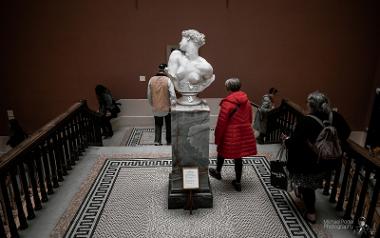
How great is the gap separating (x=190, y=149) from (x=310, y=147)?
49.8 inches

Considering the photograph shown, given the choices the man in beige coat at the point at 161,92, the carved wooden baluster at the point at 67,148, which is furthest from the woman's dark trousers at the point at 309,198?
the carved wooden baluster at the point at 67,148

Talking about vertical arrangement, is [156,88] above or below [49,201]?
above

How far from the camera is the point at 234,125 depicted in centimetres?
358

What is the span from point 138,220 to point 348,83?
259 inches

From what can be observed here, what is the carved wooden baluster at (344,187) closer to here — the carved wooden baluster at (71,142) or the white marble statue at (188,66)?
the white marble statue at (188,66)

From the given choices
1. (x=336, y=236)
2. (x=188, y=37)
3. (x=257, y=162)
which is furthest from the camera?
(x=257, y=162)

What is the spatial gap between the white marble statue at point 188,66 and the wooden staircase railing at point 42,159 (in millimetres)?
1780

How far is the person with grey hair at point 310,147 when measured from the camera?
115 inches

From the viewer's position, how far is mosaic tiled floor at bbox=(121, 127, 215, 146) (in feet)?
22.0

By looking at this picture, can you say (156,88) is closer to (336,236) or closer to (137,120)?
(137,120)

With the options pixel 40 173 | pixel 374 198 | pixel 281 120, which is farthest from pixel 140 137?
pixel 374 198

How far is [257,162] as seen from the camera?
473 cm

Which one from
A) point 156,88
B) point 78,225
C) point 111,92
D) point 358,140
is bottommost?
point 358,140

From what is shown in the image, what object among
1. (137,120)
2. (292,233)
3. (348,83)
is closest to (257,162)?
(292,233)
